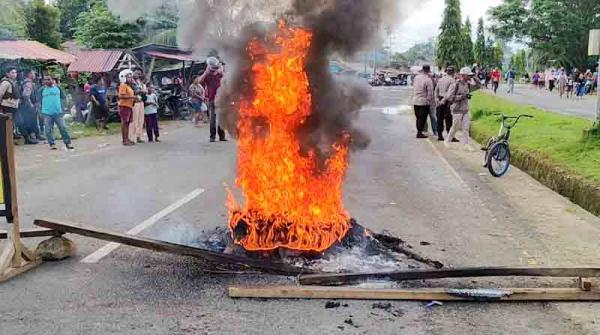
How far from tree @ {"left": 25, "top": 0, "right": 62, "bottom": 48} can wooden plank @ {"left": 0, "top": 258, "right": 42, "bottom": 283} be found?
81.3 ft

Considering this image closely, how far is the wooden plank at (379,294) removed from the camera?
4.53 meters

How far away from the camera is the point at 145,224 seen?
6.82m

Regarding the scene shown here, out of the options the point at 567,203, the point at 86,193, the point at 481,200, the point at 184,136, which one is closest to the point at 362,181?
the point at 481,200

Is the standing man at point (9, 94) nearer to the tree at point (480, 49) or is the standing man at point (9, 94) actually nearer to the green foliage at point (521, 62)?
the tree at point (480, 49)

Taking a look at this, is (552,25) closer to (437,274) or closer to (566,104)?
(566,104)


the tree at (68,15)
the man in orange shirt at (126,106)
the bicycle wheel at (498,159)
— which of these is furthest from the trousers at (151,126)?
the tree at (68,15)

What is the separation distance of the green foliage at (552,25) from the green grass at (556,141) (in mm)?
37389

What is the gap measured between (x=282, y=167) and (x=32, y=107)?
11.3 meters

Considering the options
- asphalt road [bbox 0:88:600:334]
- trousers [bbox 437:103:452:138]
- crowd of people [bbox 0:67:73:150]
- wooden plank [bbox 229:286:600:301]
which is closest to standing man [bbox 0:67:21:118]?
crowd of people [bbox 0:67:73:150]

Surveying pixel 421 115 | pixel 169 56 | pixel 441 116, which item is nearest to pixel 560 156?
pixel 441 116

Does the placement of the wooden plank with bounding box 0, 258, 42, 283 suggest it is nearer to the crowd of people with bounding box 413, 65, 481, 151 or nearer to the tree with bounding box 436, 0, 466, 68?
the crowd of people with bounding box 413, 65, 481, 151

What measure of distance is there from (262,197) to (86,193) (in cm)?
408

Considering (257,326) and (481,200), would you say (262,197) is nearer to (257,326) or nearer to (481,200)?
(257,326)

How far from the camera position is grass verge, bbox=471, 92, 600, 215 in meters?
8.52
